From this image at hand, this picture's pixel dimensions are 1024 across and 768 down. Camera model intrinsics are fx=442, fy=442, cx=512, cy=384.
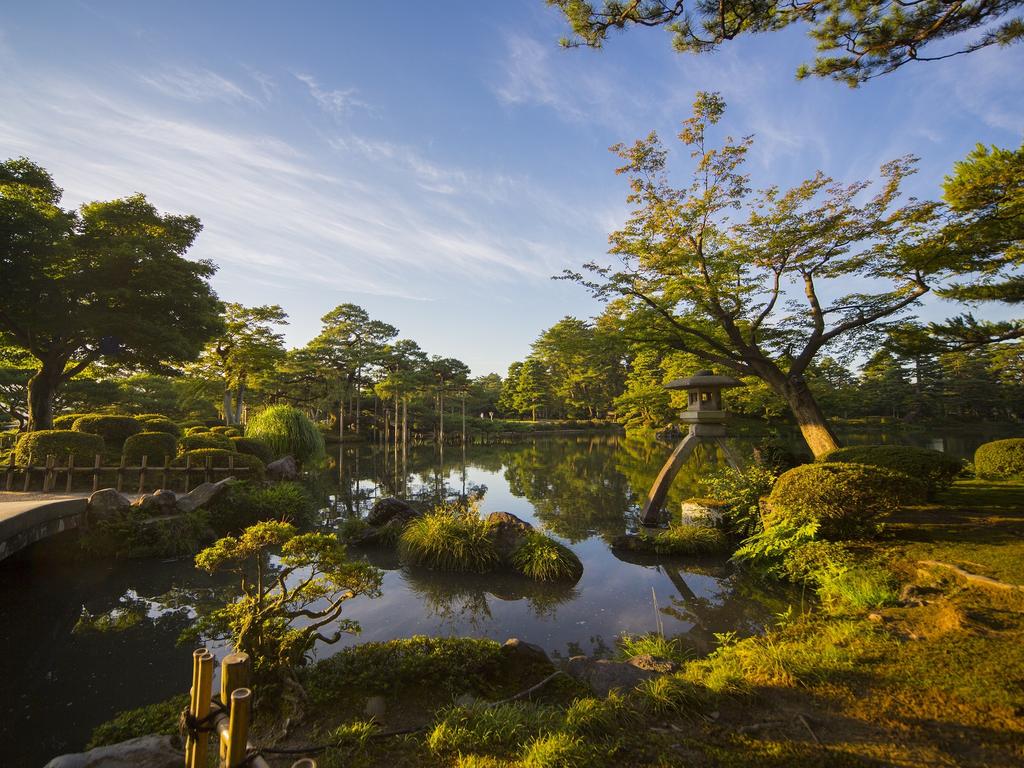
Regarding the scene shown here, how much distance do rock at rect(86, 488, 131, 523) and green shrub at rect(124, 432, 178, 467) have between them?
2.84 m

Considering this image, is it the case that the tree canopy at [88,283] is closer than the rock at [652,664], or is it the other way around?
the rock at [652,664]

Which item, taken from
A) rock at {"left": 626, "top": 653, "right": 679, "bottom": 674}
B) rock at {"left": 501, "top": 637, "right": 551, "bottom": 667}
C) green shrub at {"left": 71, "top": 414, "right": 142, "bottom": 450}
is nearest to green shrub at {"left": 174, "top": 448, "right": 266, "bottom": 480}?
green shrub at {"left": 71, "top": 414, "right": 142, "bottom": 450}

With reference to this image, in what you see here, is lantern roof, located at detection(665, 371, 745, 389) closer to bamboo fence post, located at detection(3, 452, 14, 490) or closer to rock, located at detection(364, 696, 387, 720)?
rock, located at detection(364, 696, 387, 720)

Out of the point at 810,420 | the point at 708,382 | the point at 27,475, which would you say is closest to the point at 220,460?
the point at 27,475

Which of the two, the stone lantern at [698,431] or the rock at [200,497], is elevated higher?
the stone lantern at [698,431]

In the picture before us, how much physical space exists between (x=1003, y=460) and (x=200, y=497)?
17498 millimetres

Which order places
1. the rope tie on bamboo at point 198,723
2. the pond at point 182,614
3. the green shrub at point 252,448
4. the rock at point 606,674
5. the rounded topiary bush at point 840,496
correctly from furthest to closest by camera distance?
1. the green shrub at point 252,448
2. the rounded topiary bush at point 840,496
3. the pond at point 182,614
4. the rock at point 606,674
5. the rope tie on bamboo at point 198,723

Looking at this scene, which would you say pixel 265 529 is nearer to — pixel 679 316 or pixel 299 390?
pixel 679 316

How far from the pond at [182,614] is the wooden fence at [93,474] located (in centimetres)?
271

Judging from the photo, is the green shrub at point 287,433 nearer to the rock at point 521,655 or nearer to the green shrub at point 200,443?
the green shrub at point 200,443

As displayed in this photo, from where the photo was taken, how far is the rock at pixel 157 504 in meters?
7.63

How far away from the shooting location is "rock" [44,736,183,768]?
2299 millimetres

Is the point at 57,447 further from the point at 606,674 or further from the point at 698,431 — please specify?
the point at 698,431

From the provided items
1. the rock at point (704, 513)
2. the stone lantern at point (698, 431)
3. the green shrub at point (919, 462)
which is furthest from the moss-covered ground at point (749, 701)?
the stone lantern at point (698, 431)
